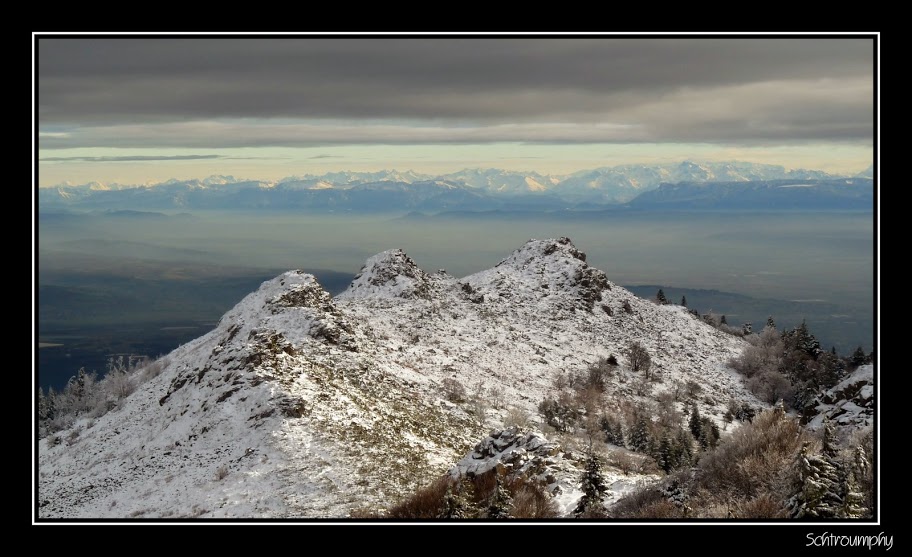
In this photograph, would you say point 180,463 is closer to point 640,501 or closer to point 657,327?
point 640,501

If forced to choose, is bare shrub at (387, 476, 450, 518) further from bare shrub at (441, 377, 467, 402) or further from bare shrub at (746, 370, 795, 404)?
bare shrub at (746, 370, 795, 404)

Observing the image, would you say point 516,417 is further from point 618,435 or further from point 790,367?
point 790,367

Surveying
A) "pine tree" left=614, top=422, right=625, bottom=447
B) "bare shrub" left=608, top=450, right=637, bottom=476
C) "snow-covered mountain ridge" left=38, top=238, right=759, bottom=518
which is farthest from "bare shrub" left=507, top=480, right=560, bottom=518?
"pine tree" left=614, top=422, right=625, bottom=447

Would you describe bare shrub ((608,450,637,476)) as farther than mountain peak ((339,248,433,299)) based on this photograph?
No

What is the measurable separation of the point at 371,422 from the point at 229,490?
12733mm

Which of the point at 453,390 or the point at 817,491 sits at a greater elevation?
the point at 817,491

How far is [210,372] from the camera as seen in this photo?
175 ft

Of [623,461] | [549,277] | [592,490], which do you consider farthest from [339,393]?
[549,277]

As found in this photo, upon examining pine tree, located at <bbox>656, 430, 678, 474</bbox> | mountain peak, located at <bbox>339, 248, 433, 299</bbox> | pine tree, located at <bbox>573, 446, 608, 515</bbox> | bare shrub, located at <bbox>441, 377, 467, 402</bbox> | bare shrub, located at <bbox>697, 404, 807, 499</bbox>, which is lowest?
pine tree, located at <bbox>656, 430, 678, 474</bbox>

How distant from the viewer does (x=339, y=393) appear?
51.7 meters

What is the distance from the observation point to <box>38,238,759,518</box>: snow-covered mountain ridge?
128 feet

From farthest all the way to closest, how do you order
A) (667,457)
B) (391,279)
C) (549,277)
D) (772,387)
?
(549,277) → (391,279) → (772,387) → (667,457)
